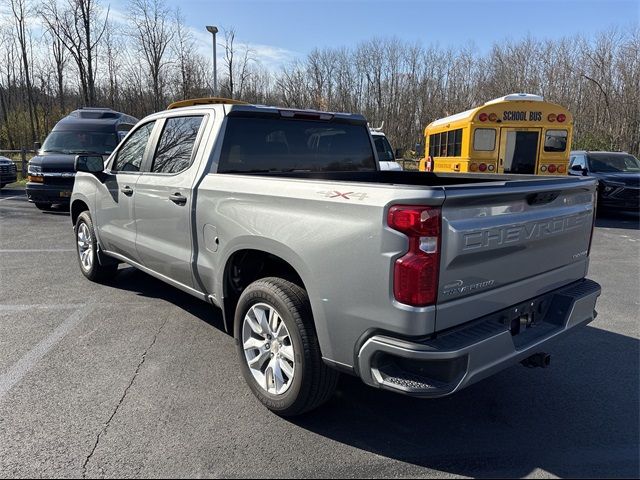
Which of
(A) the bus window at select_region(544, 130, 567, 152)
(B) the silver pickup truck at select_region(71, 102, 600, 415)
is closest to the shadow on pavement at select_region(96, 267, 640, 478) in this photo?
(B) the silver pickup truck at select_region(71, 102, 600, 415)

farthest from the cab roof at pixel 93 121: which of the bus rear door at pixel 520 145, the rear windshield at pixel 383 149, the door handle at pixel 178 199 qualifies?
the bus rear door at pixel 520 145

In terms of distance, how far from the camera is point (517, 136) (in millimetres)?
12445

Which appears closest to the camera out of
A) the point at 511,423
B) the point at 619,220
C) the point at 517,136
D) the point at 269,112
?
the point at 511,423

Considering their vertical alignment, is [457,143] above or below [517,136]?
below

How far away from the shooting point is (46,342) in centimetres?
420

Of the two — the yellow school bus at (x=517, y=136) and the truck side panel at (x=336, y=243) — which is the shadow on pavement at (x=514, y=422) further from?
the yellow school bus at (x=517, y=136)

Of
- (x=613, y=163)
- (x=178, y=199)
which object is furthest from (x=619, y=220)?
(x=178, y=199)

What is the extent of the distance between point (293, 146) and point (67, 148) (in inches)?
398

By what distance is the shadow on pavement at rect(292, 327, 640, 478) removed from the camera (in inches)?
105

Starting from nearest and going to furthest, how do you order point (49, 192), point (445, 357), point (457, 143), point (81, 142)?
1. point (445, 357)
2. point (49, 192)
3. point (81, 142)
4. point (457, 143)

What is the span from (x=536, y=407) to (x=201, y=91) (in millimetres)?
33245

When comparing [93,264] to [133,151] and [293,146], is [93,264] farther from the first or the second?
[293,146]

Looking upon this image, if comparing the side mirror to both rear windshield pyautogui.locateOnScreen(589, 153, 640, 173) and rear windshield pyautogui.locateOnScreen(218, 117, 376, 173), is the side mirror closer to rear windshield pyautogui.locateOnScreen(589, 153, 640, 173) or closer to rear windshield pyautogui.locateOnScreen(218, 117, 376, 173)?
rear windshield pyautogui.locateOnScreen(218, 117, 376, 173)

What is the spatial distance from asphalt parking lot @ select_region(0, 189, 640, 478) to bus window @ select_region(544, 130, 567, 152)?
8868mm
